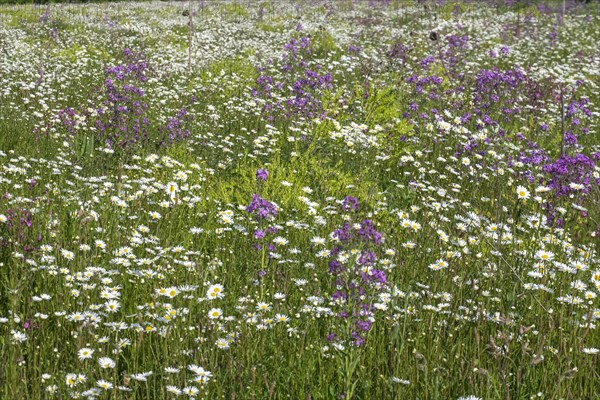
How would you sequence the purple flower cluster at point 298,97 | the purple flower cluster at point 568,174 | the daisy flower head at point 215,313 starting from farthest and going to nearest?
the purple flower cluster at point 298,97 → the purple flower cluster at point 568,174 → the daisy flower head at point 215,313

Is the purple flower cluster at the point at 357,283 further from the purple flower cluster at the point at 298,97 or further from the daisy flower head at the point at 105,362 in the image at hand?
the purple flower cluster at the point at 298,97

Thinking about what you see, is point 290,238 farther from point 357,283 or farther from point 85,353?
point 85,353

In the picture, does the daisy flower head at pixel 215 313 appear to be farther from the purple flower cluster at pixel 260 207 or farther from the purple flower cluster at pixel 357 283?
the purple flower cluster at pixel 260 207

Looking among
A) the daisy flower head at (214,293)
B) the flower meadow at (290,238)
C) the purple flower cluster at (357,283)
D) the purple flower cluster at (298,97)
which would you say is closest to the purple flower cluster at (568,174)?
the flower meadow at (290,238)

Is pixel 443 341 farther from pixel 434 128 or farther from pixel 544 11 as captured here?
pixel 544 11

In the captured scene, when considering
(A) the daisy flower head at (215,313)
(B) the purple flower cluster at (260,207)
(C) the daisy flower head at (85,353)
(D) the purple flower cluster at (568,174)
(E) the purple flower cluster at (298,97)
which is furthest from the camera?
(E) the purple flower cluster at (298,97)

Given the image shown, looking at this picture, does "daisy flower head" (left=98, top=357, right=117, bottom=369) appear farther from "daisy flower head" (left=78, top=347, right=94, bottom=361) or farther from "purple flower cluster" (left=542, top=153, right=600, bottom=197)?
"purple flower cluster" (left=542, top=153, right=600, bottom=197)

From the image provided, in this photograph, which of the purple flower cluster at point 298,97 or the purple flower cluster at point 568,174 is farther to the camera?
the purple flower cluster at point 298,97

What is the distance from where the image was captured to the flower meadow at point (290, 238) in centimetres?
263

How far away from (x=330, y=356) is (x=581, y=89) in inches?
374

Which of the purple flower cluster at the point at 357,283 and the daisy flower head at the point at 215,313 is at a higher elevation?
the purple flower cluster at the point at 357,283

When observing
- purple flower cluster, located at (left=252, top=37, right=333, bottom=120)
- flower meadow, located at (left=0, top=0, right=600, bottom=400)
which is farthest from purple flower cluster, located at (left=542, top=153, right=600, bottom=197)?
purple flower cluster, located at (left=252, top=37, right=333, bottom=120)

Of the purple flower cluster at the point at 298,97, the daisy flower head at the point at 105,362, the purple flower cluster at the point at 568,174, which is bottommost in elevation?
the daisy flower head at the point at 105,362

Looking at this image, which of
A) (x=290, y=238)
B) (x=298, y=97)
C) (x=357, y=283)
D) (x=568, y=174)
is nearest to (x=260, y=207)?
(x=290, y=238)
